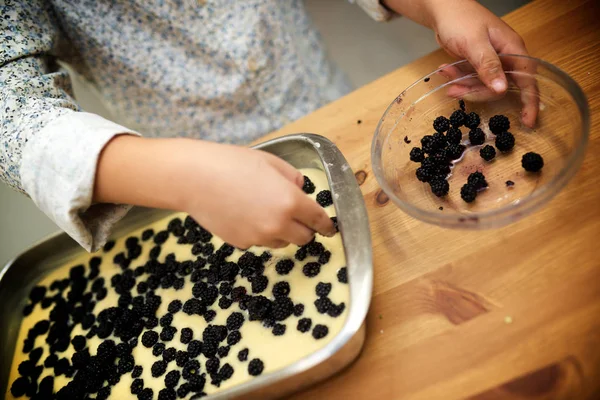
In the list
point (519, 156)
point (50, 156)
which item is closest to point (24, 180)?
point (50, 156)

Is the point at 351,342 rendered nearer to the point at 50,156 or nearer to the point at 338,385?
the point at 338,385

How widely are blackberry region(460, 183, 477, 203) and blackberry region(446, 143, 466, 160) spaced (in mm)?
78

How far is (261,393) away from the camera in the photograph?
68cm

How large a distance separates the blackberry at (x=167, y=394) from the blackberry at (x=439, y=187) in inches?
24.0

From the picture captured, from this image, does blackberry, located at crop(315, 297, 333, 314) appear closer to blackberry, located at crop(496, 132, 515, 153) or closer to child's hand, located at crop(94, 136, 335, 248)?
child's hand, located at crop(94, 136, 335, 248)

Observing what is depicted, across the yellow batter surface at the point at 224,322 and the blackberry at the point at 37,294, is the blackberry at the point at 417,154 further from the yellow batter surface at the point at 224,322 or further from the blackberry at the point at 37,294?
the blackberry at the point at 37,294

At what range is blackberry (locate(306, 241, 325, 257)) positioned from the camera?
820mm

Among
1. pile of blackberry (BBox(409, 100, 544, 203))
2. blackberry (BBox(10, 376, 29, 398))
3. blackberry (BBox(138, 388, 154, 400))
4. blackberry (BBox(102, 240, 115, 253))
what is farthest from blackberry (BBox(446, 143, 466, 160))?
blackberry (BBox(10, 376, 29, 398))

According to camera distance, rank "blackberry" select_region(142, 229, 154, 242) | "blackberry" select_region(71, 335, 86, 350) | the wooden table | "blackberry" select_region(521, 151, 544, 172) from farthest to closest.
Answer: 1. "blackberry" select_region(142, 229, 154, 242)
2. "blackberry" select_region(71, 335, 86, 350)
3. "blackberry" select_region(521, 151, 544, 172)
4. the wooden table

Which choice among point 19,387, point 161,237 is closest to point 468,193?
point 161,237

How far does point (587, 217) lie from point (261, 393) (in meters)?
0.59

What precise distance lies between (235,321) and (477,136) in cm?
58

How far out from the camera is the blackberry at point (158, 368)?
2.70 ft

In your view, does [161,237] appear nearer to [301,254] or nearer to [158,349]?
[158,349]
